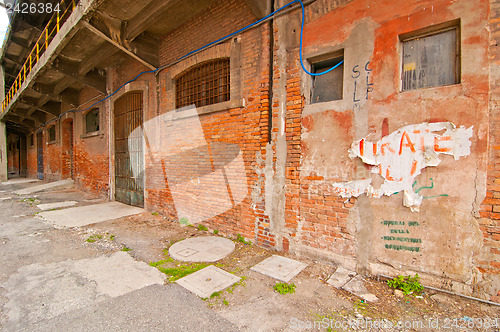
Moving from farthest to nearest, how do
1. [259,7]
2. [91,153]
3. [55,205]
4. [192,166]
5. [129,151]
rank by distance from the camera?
1. [91,153]
2. [129,151]
3. [55,205]
4. [192,166]
5. [259,7]

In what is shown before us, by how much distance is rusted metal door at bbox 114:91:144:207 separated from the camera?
7.16m

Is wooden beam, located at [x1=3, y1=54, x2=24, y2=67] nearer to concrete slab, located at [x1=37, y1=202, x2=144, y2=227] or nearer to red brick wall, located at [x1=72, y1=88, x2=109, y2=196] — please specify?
red brick wall, located at [x1=72, y1=88, x2=109, y2=196]

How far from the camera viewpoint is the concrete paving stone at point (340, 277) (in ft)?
9.75

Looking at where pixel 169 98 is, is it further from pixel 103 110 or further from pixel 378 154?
pixel 378 154

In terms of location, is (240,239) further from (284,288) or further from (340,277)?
(340,277)

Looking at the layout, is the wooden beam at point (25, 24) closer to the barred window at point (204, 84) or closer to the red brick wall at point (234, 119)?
the red brick wall at point (234, 119)

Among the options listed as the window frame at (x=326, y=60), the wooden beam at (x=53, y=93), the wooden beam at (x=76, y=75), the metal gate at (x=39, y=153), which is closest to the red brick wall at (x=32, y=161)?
the metal gate at (x=39, y=153)

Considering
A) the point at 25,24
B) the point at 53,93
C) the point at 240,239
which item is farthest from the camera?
the point at 25,24

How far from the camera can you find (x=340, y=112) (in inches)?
129

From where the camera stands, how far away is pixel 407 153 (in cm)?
283

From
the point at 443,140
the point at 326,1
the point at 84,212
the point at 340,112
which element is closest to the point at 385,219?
the point at 443,140

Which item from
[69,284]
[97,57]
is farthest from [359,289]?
[97,57]

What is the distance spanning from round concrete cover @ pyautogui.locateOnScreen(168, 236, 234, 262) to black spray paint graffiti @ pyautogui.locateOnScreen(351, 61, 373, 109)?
10.2ft

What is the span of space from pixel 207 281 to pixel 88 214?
513 centimetres
